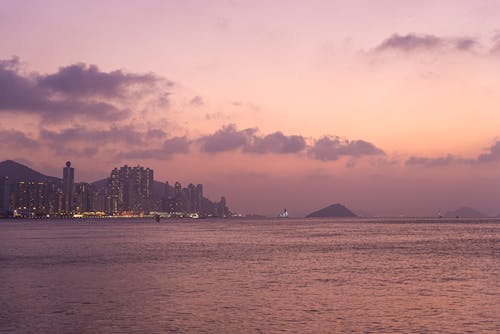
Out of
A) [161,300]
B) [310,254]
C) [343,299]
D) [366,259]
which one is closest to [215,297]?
[161,300]

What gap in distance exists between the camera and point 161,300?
43.3 metres

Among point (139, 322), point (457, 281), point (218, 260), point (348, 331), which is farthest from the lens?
point (218, 260)

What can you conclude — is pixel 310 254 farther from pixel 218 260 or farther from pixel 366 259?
pixel 218 260

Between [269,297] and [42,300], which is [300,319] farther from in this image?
[42,300]

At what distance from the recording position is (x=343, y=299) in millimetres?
43094

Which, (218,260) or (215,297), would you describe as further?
(218,260)

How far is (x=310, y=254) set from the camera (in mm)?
90188

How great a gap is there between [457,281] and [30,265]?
5343 cm

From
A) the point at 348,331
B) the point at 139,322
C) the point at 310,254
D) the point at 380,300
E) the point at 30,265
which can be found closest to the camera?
the point at 348,331

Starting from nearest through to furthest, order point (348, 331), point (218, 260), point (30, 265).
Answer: point (348, 331)
point (30, 265)
point (218, 260)

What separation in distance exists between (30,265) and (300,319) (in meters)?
49.8

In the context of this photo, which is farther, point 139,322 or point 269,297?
point 269,297

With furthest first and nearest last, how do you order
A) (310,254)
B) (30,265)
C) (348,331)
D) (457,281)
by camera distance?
(310,254), (30,265), (457,281), (348,331)

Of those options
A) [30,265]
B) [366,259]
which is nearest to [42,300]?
[30,265]
